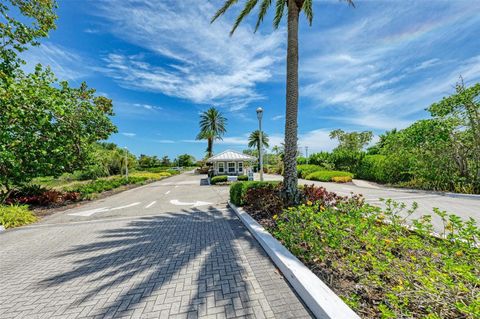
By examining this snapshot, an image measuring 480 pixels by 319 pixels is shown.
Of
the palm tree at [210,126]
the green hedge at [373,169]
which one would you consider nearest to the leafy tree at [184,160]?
the palm tree at [210,126]

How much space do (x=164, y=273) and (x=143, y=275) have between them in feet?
1.12

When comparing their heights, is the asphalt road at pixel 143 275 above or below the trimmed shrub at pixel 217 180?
below

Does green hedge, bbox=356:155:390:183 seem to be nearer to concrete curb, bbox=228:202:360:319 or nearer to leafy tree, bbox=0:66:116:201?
concrete curb, bbox=228:202:360:319

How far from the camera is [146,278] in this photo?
3.33 m

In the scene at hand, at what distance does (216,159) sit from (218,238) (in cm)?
2248

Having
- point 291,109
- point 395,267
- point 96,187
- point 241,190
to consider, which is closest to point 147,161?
point 96,187

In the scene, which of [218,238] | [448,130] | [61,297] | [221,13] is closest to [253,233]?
[218,238]

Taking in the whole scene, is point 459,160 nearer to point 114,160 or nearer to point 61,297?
point 61,297

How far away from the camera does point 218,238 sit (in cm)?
513

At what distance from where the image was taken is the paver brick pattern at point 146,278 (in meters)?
2.62

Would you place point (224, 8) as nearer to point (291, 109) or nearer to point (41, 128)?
point (291, 109)

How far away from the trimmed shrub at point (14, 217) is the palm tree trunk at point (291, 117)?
9.66 meters

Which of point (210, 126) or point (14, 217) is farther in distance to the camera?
point (210, 126)

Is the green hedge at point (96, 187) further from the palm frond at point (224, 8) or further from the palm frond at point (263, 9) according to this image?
the palm frond at point (263, 9)
